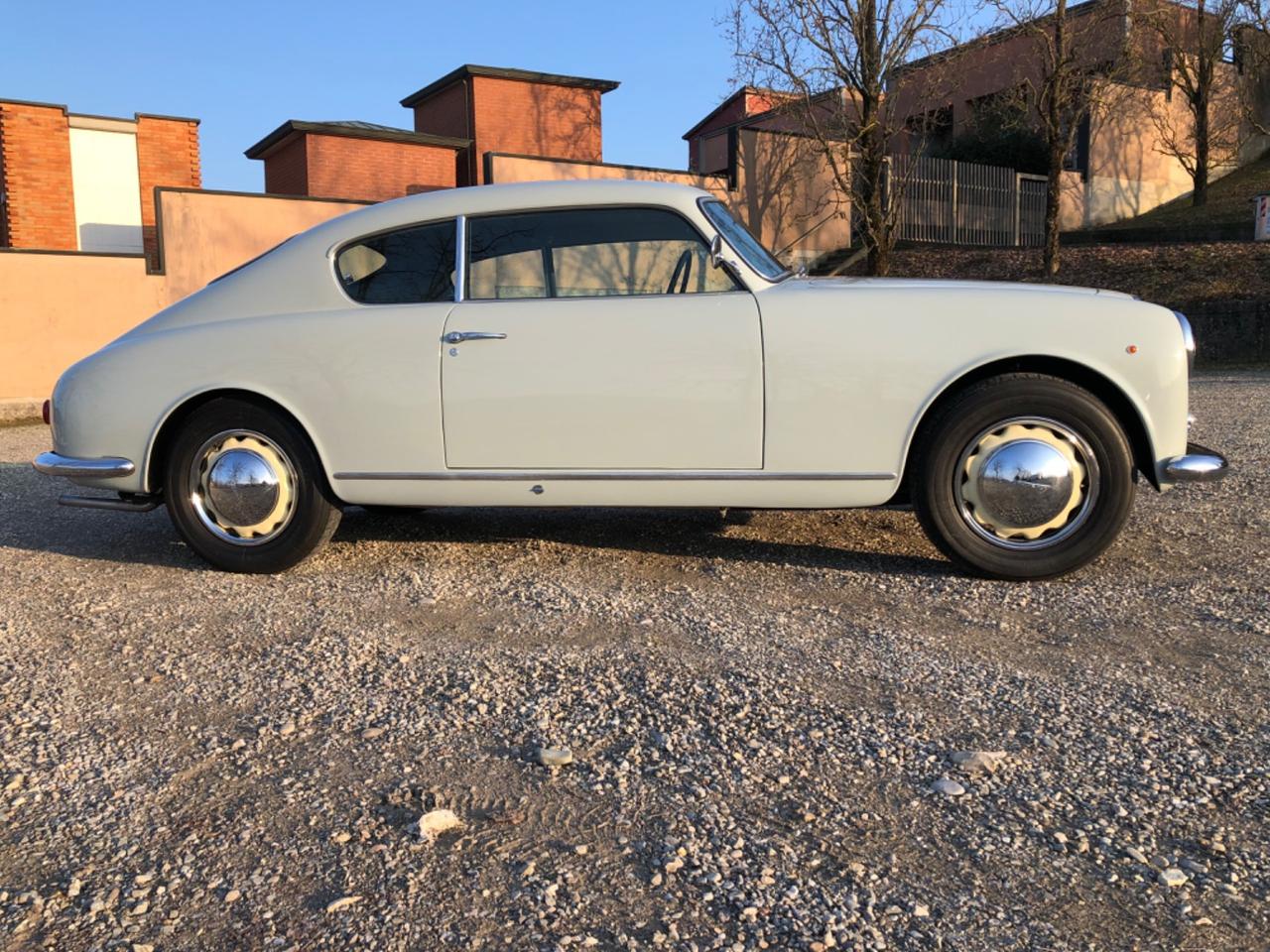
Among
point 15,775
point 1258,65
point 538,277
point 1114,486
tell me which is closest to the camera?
point 15,775

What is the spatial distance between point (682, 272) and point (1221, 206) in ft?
72.2

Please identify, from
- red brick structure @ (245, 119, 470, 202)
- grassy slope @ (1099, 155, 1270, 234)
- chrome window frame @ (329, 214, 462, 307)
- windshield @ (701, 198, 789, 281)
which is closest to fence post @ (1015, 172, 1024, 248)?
grassy slope @ (1099, 155, 1270, 234)

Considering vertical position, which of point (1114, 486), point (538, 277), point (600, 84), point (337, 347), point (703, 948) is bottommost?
point (703, 948)

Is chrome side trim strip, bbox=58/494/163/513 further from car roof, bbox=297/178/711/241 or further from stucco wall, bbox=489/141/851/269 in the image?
stucco wall, bbox=489/141/851/269

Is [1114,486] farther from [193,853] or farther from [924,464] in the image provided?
[193,853]

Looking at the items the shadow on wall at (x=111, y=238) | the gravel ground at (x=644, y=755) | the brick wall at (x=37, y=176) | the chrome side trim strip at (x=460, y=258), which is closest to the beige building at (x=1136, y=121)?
the shadow on wall at (x=111, y=238)

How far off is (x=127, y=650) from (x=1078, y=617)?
3.25 m

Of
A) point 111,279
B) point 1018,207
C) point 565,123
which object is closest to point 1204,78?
point 1018,207

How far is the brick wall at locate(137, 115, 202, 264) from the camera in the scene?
20781mm

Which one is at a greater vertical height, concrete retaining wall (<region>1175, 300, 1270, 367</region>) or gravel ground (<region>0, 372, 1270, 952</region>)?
Result: concrete retaining wall (<region>1175, 300, 1270, 367</region>)

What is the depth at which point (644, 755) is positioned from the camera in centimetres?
250

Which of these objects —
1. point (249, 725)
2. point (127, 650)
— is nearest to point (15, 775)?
point (249, 725)

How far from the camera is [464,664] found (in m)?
3.17

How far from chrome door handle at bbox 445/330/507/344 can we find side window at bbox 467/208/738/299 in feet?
0.64
